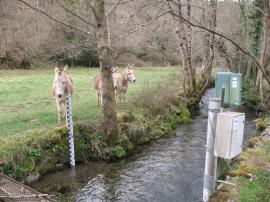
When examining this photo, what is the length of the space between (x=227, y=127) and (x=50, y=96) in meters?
14.7

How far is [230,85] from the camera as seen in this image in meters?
8.91

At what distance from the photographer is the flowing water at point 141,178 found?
1083 cm

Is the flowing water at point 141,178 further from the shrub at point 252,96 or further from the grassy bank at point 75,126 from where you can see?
the shrub at point 252,96

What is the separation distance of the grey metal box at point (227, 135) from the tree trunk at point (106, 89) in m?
6.46

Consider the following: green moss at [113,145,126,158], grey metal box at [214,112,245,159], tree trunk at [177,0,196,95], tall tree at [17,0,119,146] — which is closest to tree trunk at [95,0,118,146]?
tall tree at [17,0,119,146]

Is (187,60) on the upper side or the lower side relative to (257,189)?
upper

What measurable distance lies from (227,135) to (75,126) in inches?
272

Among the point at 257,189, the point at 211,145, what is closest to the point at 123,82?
the point at 211,145

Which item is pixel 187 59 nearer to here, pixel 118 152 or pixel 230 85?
pixel 118 152

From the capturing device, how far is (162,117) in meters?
19.0

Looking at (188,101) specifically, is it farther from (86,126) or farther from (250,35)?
(86,126)

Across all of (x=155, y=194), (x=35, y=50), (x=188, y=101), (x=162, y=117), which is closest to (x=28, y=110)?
(x=162, y=117)

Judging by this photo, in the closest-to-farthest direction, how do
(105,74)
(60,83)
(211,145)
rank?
1. (211,145)
2. (105,74)
3. (60,83)

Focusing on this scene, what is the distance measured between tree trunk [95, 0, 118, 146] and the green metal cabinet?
18.7 ft
